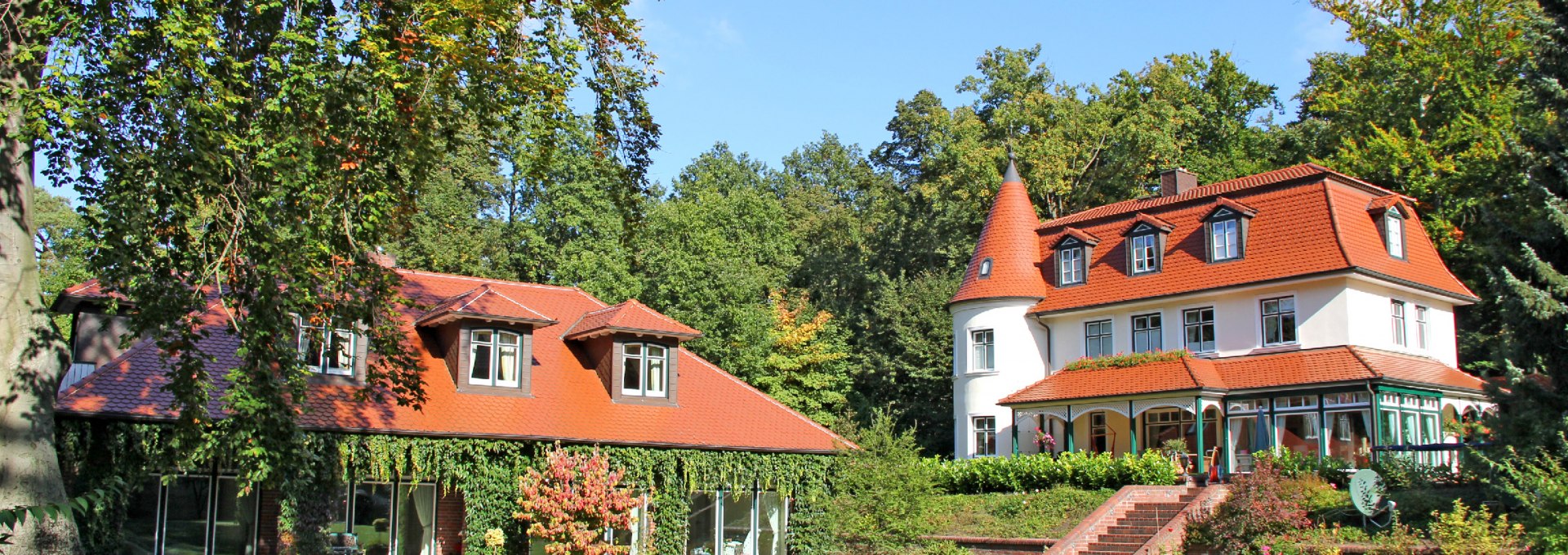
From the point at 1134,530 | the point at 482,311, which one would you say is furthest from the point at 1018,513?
the point at 482,311

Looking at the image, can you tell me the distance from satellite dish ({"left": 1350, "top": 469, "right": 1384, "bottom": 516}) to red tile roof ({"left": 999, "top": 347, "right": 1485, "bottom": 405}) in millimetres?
7143

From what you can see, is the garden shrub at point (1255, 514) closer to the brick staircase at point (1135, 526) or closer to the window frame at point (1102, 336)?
the brick staircase at point (1135, 526)

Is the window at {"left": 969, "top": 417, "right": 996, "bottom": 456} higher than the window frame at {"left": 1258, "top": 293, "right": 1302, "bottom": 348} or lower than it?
lower

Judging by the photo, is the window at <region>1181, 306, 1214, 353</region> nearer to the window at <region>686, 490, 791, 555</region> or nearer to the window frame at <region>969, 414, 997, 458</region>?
the window frame at <region>969, 414, 997, 458</region>

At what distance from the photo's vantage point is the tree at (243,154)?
11281 mm

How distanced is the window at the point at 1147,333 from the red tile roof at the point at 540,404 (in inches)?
432

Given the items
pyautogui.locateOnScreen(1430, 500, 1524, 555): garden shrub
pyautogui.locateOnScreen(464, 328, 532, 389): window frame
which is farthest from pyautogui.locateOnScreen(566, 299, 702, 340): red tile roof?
pyautogui.locateOnScreen(1430, 500, 1524, 555): garden shrub

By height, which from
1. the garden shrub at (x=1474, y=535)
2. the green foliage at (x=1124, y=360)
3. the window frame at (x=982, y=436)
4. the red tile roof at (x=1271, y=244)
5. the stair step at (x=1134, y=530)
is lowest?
the stair step at (x=1134, y=530)

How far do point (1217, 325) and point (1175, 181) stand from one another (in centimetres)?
553

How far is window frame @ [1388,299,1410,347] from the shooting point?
30.6 meters

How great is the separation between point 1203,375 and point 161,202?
23.8m

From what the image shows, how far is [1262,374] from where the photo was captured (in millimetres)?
29469

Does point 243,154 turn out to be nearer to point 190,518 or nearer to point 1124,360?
point 190,518

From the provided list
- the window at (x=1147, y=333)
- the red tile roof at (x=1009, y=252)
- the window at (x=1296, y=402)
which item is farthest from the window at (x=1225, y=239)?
the red tile roof at (x=1009, y=252)
